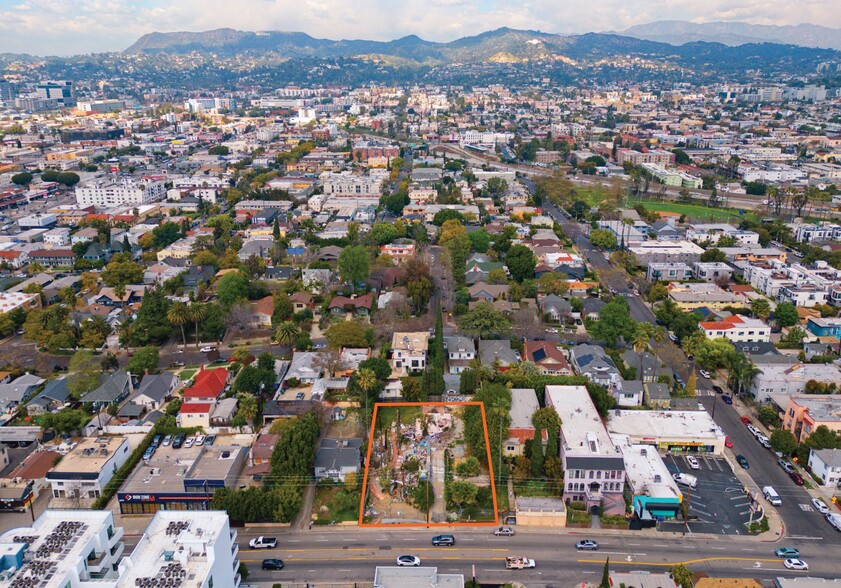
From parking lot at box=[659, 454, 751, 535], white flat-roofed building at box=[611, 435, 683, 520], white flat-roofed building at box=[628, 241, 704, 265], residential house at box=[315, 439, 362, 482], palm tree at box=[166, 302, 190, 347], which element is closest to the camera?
parking lot at box=[659, 454, 751, 535]

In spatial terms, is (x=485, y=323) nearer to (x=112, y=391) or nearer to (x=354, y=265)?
(x=354, y=265)

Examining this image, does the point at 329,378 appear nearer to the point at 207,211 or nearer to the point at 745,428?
the point at 745,428

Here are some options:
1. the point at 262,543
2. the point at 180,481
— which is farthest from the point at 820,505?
the point at 180,481

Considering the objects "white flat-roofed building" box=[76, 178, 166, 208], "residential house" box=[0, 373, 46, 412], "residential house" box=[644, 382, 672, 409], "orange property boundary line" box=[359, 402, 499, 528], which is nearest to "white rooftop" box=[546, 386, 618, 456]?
"orange property boundary line" box=[359, 402, 499, 528]

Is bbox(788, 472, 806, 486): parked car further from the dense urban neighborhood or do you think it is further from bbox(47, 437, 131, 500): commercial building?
bbox(47, 437, 131, 500): commercial building

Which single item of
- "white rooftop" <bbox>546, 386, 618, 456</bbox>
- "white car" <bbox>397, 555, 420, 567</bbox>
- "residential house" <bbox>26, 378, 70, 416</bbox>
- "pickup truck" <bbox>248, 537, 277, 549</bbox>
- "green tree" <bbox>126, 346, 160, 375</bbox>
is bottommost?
"pickup truck" <bbox>248, 537, 277, 549</bbox>

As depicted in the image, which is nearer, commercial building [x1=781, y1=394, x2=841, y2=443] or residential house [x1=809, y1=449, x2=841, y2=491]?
residential house [x1=809, y1=449, x2=841, y2=491]
